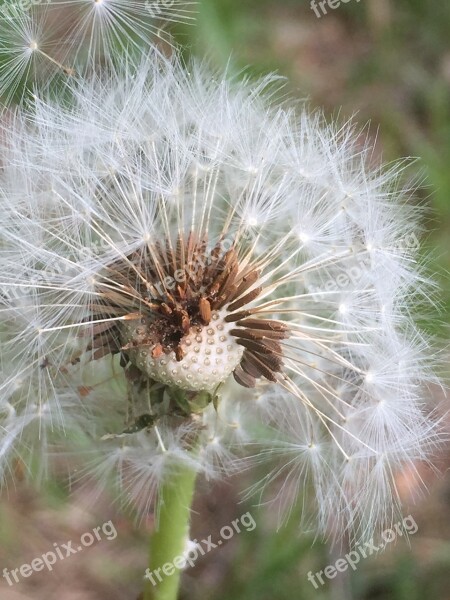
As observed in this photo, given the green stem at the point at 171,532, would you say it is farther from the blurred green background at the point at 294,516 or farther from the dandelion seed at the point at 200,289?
the blurred green background at the point at 294,516

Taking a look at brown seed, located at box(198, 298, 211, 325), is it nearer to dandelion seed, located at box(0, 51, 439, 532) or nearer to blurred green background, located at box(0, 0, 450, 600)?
dandelion seed, located at box(0, 51, 439, 532)

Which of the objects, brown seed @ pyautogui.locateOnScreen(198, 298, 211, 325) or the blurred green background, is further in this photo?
the blurred green background

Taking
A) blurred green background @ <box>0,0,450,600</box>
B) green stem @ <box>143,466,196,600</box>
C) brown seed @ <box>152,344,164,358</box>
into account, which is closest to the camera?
brown seed @ <box>152,344,164,358</box>

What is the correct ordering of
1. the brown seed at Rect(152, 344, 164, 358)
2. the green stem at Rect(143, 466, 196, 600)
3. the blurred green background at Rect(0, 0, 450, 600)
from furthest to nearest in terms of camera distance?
the blurred green background at Rect(0, 0, 450, 600), the green stem at Rect(143, 466, 196, 600), the brown seed at Rect(152, 344, 164, 358)

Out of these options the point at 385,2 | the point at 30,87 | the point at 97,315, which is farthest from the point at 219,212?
the point at 385,2

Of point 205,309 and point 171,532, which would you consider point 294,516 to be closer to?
point 171,532

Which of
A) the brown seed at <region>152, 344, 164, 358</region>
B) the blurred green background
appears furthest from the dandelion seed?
the blurred green background
